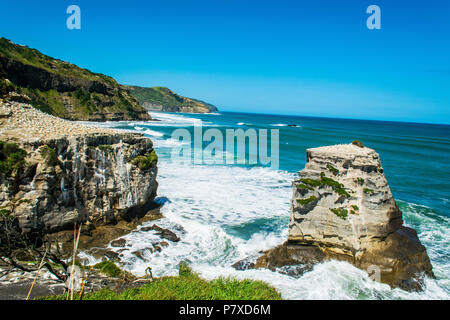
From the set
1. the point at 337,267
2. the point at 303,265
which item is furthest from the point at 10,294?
the point at 337,267

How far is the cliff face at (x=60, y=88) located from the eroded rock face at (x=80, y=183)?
50207 millimetres

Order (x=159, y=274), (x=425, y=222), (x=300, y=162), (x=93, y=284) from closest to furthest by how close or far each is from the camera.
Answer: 1. (x=93, y=284)
2. (x=159, y=274)
3. (x=425, y=222)
4. (x=300, y=162)

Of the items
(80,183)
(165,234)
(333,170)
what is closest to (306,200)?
(333,170)

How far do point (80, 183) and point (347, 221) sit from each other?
10.6m

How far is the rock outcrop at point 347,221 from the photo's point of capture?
9.74m

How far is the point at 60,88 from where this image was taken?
66312 mm

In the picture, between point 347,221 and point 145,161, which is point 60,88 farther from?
point 347,221

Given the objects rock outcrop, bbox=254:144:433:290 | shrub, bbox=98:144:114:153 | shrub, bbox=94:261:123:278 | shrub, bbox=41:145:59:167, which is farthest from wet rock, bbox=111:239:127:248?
rock outcrop, bbox=254:144:433:290

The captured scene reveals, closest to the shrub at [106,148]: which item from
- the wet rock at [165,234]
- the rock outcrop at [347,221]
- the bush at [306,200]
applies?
the wet rock at [165,234]

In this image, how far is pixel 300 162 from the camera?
32938 millimetres

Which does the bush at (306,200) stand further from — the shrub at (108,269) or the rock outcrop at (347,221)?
the shrub at (108,269)

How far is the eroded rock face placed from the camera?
9.43 meters
